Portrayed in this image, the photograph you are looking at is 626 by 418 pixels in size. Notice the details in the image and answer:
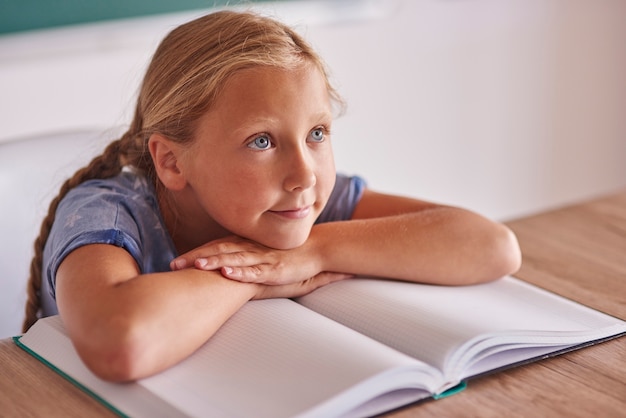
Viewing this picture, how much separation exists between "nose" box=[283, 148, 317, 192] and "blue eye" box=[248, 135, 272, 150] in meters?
0.03

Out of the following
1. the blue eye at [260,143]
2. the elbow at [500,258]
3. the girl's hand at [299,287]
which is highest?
the blue eye at [260,143]

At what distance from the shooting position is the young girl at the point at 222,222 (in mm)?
960

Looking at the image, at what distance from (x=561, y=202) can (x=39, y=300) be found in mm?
2341

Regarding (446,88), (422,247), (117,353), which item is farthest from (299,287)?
(446,88)

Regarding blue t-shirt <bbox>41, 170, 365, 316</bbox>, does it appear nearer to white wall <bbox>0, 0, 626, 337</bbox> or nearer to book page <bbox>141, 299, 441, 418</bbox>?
book page <bbox>141, 299, 441, 418</bbox>

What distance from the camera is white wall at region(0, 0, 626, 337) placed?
2111 millimetres

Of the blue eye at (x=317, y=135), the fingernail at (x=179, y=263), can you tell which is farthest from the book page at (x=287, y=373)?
the blue eye at (x=317, y=135)

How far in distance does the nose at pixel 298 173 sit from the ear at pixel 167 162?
161 millimetres

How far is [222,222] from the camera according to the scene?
113cm

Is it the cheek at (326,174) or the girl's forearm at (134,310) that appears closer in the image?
the girl's forearm at (134,310)

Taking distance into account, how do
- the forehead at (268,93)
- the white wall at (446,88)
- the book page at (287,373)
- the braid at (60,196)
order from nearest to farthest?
the book page at (287,373) → the forehead at (268,93) → the braid at (60,196) → the white wall at (446,88)

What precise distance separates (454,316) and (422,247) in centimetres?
18

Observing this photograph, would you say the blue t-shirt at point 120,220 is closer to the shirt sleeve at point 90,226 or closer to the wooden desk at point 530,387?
the shirt sleeve at point 90,226

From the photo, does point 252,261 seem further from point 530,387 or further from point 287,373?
point 530,387
